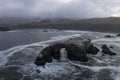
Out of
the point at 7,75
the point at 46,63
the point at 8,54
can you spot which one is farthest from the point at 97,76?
the point at 8,54

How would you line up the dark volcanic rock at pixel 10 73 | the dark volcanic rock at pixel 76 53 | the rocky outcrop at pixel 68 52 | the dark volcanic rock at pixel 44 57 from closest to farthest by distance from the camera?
the dark volcanic rock at pixel 10 73
the dark volcanic rock at pixel 44 57
the rocky outcrop at pixel 68 52
the dark volcanic rock at pixel 76 53

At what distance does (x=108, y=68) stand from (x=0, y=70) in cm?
1512

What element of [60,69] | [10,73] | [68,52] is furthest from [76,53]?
[10,73]

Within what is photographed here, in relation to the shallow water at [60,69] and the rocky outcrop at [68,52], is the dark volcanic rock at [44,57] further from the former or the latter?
the shallow water at [60,69]

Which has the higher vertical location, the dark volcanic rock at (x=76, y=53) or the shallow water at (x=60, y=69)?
the dark volcanic rock at (x=76, y=53)

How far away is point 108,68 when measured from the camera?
134 feet

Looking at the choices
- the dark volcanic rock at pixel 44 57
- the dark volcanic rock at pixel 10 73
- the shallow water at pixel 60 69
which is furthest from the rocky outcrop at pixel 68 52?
the dark volcanic rock at pixel 10 73

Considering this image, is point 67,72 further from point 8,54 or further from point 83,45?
point 8,54

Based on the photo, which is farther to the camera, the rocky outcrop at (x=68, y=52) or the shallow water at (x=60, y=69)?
the rocky outcrop at (x=68, y=52)

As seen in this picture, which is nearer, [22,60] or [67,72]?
[67,72]

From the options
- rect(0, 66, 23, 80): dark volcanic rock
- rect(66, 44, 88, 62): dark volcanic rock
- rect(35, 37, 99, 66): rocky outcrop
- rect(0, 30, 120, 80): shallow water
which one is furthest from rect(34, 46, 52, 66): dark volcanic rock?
rect(0, 66, 23, 80): dark volcanic rock

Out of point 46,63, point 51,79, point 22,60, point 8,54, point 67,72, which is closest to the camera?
point 51,79

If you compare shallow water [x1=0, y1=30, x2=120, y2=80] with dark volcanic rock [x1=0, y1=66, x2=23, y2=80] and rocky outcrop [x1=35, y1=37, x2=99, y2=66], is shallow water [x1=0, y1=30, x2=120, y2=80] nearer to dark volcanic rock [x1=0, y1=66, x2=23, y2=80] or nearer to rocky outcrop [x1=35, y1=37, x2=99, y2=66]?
dark volcanic rock [x1=0, y1=66, x2=23, y2=80]

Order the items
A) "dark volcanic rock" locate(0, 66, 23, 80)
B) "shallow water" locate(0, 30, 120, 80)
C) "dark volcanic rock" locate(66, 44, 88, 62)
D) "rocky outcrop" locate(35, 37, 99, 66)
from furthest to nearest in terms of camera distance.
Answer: "dark volcanic rock" locate(66, 44, 88, 62) → "rocky outcrop" locate(35, 37, 99, 66) → "shallow water" locate(0, 30, 120, 80) → "dark volcanic rock" locate(0, 66, 23, 80)
